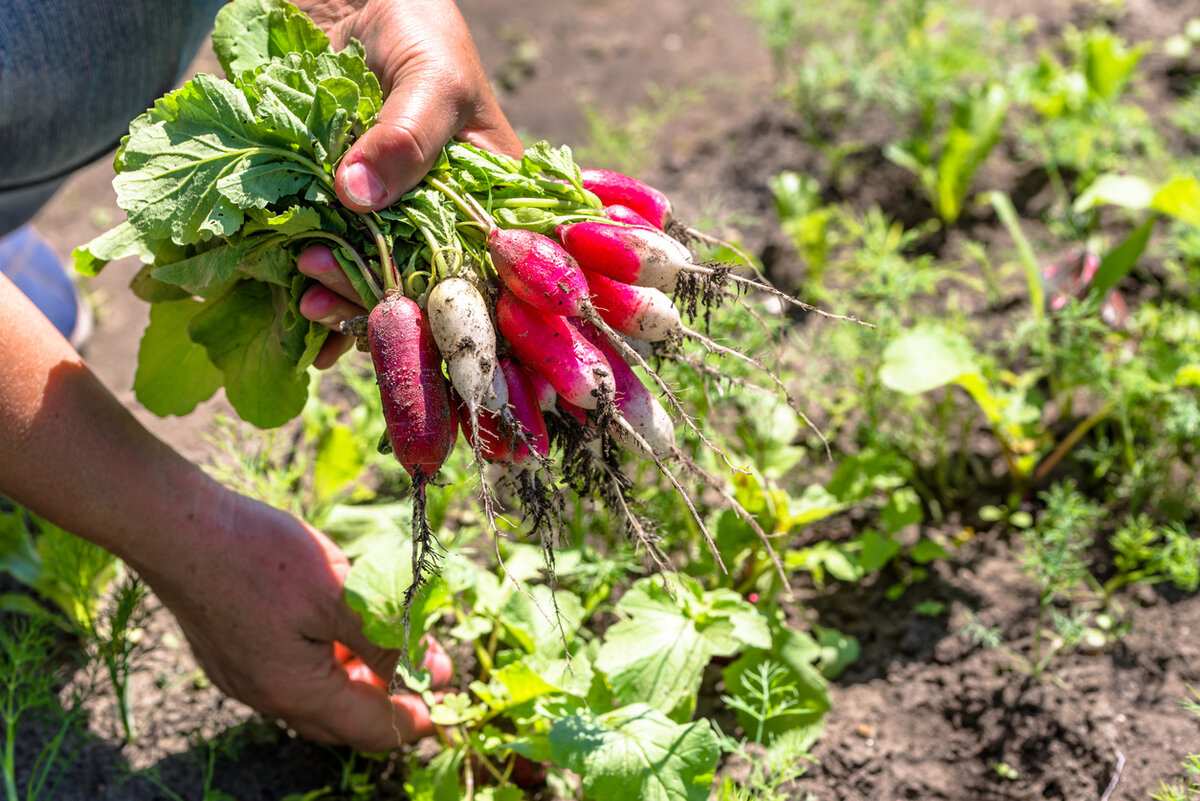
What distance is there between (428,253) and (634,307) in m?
0.38

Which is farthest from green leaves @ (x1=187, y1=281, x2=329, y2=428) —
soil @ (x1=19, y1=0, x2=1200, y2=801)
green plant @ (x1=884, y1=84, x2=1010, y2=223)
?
green plant @ (x1=884, y1=84, x2=1010, y2=223)

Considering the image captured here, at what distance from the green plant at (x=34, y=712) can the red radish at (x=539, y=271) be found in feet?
4.30

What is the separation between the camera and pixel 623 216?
1702 mm

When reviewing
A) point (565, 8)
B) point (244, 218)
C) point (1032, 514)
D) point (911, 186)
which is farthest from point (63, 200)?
point (1032, 514)

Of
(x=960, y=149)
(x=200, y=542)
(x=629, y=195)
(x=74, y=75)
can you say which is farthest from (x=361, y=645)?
(x=960, y=149)

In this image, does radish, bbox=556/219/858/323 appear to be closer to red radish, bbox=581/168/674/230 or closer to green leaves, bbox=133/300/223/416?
red radish, bbox=581/168/674/230

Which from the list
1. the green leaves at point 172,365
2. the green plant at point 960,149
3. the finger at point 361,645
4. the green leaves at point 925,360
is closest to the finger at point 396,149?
the green leaves at point 172,365

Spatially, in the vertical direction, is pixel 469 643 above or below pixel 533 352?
below

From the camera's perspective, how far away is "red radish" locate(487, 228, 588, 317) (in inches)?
60.4

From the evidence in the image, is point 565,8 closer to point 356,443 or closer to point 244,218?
point 356,443

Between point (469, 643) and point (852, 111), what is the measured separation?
273 centimetres

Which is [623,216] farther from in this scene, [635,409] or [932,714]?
[932,714]

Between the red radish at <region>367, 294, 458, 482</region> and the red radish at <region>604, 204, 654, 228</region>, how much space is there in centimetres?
41

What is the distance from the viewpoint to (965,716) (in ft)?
7.08
